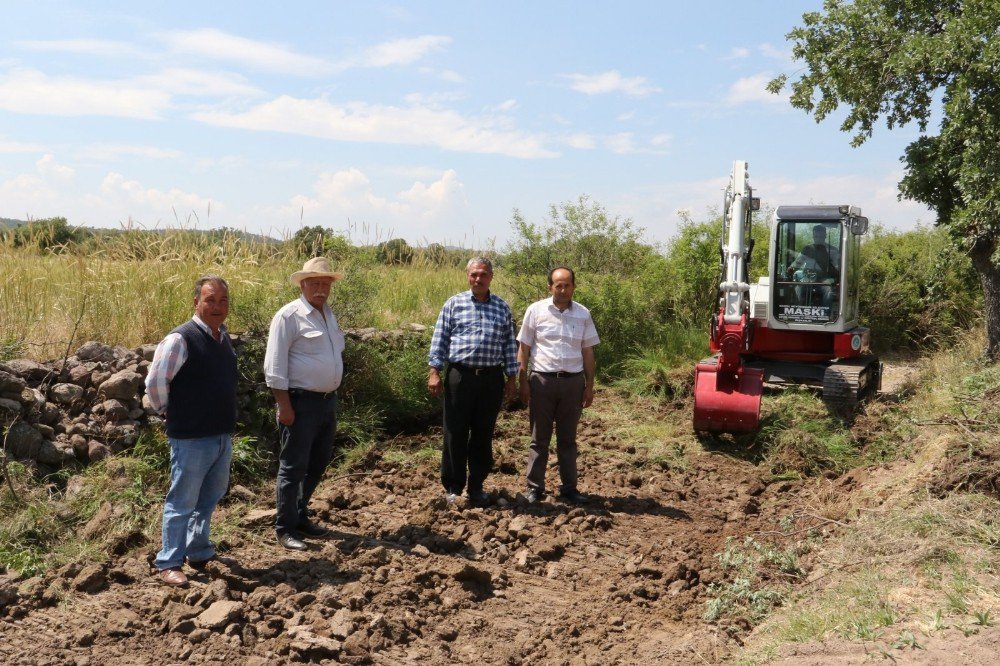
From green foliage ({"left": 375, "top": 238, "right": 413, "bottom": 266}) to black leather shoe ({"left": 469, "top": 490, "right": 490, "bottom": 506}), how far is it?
262 inches

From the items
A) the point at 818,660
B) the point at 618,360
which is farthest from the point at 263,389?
the point at 618,360

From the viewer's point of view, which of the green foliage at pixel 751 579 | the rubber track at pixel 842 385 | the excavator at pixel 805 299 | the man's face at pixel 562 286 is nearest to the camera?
the green foliage at pixel 751 579

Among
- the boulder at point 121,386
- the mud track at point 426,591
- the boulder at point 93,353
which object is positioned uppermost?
the boulder at point 93,353

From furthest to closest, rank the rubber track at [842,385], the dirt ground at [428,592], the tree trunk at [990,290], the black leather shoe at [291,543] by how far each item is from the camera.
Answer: the tree trunk at [990,290] < the rubber track at [842,385] < the black leather shoe at [291,543] < the dirt ground at [428,592]

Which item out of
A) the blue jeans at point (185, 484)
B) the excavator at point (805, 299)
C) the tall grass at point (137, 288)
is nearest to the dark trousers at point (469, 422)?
the blue jeans at point (185, 484)

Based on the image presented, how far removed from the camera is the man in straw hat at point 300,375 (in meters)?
5.07

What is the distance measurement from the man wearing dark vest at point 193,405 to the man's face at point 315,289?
627mm

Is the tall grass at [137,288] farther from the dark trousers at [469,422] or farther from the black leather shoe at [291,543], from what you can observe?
the black leather shoe at [291,543]

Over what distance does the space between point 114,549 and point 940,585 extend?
4.59 m

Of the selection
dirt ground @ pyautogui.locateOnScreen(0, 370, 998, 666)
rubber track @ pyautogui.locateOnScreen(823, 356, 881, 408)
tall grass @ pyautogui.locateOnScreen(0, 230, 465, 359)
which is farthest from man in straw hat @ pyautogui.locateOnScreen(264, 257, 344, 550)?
rubber track @ pyautogui.locateOnScreen(823, 356, 881, 408)

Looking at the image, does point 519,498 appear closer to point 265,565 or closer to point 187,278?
point 265,565

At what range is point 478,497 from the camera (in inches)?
248

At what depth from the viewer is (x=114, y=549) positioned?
493 centimetres

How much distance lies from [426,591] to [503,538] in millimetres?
1027
